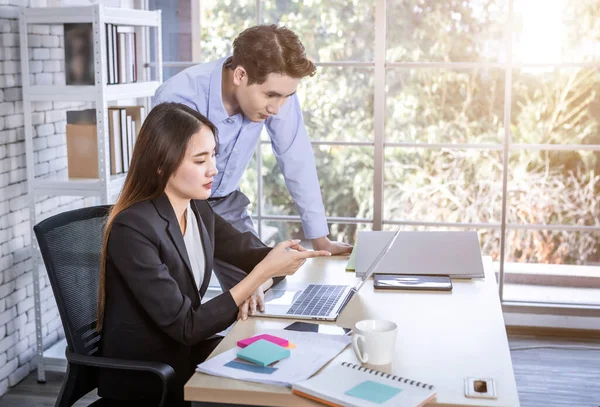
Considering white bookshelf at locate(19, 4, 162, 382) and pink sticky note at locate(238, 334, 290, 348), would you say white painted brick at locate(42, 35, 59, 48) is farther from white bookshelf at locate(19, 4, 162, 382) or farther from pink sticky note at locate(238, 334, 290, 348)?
pink sticky note at locate(238, 334, 290, 348)

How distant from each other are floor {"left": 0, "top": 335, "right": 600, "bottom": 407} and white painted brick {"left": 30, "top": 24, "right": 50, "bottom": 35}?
146cm

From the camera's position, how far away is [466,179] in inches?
157

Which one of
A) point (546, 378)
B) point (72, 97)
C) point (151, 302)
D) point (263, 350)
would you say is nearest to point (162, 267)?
point (151, 302)

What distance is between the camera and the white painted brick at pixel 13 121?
3.16 metres

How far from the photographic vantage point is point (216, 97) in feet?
8.02

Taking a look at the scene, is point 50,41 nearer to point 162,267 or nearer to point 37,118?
point 37,118

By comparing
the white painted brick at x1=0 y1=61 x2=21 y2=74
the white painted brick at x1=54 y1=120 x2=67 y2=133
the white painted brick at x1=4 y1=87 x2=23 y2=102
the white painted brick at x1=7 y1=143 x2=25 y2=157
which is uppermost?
the white painted brick at x1=0 y1=61 x2=21 y2=74

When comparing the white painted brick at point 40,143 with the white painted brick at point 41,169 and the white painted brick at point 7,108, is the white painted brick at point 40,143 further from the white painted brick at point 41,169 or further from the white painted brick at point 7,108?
the white painted brick at point 7,108

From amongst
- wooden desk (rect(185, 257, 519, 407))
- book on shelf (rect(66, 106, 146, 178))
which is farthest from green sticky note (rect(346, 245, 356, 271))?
book on shelf (rect(66, 106, 146, 178))

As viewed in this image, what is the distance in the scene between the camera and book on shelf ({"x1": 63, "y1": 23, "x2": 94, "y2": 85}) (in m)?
3.13

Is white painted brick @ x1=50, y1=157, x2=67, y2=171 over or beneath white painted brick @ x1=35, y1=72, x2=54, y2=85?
beneath

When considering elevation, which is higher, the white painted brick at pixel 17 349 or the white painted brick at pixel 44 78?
the white painted brick at pixel 44 78

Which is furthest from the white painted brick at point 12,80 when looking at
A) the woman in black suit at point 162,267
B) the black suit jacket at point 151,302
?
the black suit jacket at point 151,302

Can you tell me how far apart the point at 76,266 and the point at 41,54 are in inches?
67.8
